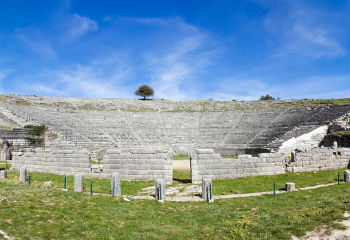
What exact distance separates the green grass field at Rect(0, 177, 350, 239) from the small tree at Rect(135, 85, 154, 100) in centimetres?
5519

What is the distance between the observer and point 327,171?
57.6ft

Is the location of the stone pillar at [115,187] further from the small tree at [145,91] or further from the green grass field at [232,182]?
the small tree at [145,91]

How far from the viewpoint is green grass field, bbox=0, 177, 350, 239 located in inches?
278

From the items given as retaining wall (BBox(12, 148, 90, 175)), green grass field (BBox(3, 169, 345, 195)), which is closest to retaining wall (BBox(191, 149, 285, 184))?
green grass field (BBox(3, 169, 345, 195))

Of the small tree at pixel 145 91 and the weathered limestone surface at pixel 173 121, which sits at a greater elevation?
the small tree at pixel 145 91

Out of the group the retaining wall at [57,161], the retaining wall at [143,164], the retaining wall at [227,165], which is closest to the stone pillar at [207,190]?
the retaining wall at [227,165]

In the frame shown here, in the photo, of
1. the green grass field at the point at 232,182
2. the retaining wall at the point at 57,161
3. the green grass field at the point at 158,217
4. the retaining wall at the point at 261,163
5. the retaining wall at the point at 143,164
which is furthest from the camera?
the retaining wall at the point at 57,161

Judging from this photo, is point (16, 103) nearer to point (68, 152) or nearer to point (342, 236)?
point (68, 152)

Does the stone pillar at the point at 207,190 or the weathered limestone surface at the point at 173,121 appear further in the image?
the weathered limestone surface at the point at 173,121

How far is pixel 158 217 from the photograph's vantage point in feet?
29.0

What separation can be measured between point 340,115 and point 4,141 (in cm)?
3619

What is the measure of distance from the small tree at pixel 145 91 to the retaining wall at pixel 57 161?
46258 millimetres

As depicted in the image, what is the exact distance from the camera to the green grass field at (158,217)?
23.2 feet

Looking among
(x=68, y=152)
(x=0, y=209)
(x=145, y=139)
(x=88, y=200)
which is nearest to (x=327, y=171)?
Result: (x=88, y=200)
